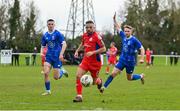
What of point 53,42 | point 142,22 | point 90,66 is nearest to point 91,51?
point 90,66

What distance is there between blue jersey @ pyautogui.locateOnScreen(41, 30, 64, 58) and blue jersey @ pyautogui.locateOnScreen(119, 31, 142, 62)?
210 centimetres

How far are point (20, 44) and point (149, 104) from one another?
71.9m

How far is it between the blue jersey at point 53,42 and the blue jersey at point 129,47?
2098mm

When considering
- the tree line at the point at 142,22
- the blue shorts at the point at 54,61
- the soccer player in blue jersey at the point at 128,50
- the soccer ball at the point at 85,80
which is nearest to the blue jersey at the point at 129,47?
the soccer player in blue jersey at the point at 128,50

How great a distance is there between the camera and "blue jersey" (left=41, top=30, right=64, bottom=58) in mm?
17094

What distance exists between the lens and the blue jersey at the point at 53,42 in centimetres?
1709

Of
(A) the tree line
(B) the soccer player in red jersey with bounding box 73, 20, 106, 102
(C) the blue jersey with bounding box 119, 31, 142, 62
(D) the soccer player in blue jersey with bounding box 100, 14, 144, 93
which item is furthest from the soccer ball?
(A) the tree line

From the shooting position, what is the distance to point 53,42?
17141mm

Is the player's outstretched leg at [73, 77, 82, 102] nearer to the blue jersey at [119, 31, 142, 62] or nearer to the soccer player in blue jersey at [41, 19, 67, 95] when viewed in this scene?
the soccer player in blue jersey at [41, 19, 67, 95]

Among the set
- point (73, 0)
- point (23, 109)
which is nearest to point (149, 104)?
point (23, 109)

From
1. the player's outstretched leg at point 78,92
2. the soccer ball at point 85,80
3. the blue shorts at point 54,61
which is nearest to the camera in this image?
the player's outstretched leg at point 78,92

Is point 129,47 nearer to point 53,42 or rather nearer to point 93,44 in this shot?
point 93,44

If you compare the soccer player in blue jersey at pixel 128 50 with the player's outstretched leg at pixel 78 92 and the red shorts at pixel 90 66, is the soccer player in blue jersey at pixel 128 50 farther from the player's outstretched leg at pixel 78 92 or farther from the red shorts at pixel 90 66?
the player's outstretched leg at pixel 78 92

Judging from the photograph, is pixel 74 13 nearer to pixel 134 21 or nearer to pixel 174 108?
pixel 134 21
